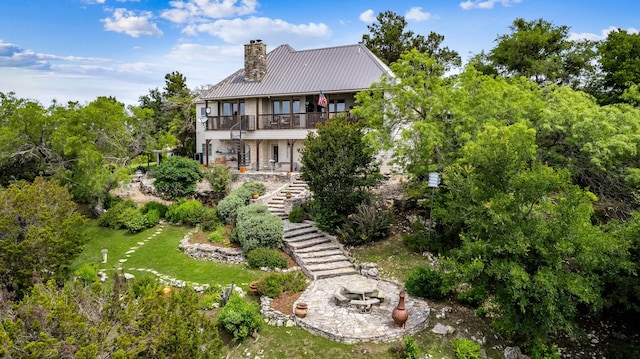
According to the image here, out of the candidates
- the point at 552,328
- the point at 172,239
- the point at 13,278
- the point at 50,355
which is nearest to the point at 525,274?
the point at 552,328

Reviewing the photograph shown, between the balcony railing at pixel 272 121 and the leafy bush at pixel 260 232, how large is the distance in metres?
10.0

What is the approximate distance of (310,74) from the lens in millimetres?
26859

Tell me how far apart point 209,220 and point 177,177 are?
456 centimetres

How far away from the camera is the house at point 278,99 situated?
998 inches

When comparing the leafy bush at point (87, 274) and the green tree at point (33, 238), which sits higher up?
the green tree at point (33, 238)

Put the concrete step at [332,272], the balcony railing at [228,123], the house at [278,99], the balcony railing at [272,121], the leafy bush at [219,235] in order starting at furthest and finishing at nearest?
the balcony railing at [228,123] → the house at [278,99] → the balcony railing at [272,121] → the leafy bush at [219,235] → the concrete step at [332,272]

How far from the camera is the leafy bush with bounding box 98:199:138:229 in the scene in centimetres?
1959

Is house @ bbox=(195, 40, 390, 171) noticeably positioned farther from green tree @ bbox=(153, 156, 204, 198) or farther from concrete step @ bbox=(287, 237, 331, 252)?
concrete step @ bbox=(287, 237, 331, 252)

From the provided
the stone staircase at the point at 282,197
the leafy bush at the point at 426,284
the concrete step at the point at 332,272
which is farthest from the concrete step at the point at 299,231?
the leafy bush at the point at 426,284

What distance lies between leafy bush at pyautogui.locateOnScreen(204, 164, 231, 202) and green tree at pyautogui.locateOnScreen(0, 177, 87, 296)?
29.5ft

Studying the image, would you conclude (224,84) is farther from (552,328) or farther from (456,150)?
(552,328)

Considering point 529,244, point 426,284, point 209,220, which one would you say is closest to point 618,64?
point 426,284

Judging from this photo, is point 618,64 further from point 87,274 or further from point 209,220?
point 87,274

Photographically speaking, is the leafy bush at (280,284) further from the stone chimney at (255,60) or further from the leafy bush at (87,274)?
the stone chimney at (255,60)
